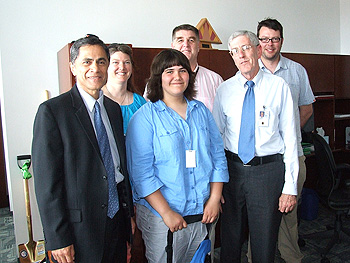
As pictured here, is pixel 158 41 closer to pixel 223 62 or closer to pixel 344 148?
pixel 223 62

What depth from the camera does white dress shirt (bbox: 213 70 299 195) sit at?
1.99 metres

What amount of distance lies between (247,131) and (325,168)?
4.76ft

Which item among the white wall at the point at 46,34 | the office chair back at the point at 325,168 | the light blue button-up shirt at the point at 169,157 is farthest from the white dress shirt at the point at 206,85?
the white wall at the point at 46,34

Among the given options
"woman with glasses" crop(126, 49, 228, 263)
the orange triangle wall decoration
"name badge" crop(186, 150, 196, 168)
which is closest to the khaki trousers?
"woman with glasses" crop(126, 49, 228, 263)

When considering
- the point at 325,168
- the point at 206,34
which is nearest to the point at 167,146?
the point at 325,168

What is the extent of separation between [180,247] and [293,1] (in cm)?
441

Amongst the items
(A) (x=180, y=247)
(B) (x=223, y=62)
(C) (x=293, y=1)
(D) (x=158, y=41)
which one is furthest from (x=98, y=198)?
(C) (x=293, y=1)

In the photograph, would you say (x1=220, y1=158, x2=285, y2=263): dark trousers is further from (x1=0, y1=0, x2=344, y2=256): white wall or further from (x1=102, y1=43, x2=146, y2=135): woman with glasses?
(x1=0, y1=0, x2=344, y2=256): white wall

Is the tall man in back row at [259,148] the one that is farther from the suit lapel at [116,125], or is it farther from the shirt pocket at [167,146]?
the suit lapel at [116,125]

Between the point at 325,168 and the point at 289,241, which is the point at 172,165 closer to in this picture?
the point at 289,241

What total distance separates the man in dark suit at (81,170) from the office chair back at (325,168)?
2129 mm

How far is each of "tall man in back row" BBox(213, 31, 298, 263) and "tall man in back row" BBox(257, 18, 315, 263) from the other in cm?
62

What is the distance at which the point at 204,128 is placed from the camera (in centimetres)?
176

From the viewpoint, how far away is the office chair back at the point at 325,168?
9.58 feet
